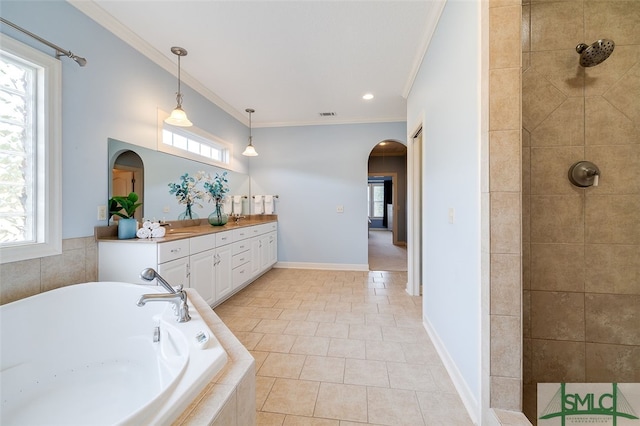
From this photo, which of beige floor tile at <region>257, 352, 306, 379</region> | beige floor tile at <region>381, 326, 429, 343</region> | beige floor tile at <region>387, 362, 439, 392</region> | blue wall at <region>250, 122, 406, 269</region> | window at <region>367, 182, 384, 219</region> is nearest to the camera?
beige floor tile at <region>387, 362, 439, 392</region>

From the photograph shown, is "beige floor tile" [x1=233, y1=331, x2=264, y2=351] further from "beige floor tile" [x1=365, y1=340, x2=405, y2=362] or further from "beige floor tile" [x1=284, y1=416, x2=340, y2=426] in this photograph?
"beige floor tile" [x1=365, y1=340, x2=405, y2=362]

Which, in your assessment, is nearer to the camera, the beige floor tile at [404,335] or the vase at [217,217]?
the beige floor tile at [404,335]

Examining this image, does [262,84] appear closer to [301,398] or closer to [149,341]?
[149,341]

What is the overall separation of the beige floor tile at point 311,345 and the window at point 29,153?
1847mm

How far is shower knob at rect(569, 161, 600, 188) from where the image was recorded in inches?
54.2

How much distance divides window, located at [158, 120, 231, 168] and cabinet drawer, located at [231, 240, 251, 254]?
1.23 metres

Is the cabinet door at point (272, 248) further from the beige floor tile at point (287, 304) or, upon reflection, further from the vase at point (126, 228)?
the vase at point (126, 228)

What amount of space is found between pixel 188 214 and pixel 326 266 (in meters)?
2.47

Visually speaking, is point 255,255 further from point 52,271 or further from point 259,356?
point 52,271

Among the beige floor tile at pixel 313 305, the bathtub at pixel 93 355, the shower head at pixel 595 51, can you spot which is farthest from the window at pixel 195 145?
the shower head at pixel 595 51

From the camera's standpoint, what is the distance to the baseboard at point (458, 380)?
1396mm

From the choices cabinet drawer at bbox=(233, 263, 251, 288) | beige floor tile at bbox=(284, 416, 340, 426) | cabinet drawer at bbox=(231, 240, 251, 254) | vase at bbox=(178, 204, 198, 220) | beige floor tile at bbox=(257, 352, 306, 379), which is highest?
vase at bbox=(178, 204, 198, 220)

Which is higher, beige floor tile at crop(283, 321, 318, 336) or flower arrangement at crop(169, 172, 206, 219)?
flower arrangement at crop(169, 172, 206, 219)

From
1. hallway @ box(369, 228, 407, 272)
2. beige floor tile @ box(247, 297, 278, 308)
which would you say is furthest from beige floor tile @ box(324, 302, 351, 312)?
hallway @ box(369, 228, 407, 272)
